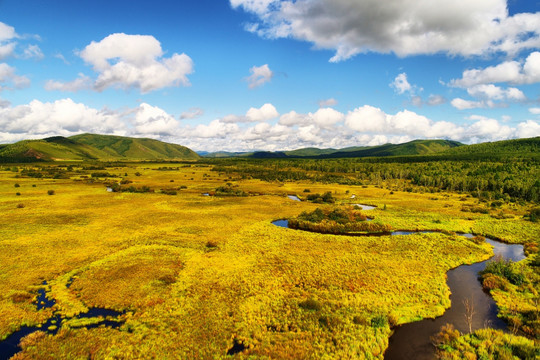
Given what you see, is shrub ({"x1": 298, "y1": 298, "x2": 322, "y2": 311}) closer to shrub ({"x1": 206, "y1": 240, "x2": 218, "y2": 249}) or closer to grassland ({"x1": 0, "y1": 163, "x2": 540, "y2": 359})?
grassland ({"x1": 0, "y1": 163, "x2": 540, "y2": 359})

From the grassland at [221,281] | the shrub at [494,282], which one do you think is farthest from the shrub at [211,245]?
the shrub at [494,282]

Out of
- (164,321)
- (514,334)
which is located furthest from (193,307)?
(514,334)

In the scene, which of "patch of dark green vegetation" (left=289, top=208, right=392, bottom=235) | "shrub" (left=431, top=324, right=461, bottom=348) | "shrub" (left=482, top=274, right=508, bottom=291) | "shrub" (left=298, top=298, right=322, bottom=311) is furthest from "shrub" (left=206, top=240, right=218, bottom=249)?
"shrub" (left=482, top=274, right=508, bottom=291)

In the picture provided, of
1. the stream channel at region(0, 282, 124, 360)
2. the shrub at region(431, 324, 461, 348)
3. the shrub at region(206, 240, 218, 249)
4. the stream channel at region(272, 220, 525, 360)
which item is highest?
the shrub at region(206, 240, 218, 249)

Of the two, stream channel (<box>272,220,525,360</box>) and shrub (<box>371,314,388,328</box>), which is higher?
shrub (<box>371,314,388,328</box>)

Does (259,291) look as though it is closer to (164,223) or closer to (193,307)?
(193,307)

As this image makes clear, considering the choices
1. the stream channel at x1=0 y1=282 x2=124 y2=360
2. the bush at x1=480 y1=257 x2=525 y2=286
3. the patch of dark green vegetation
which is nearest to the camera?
the stream channel at x1=0 y1=282 x2=124 y2=360
